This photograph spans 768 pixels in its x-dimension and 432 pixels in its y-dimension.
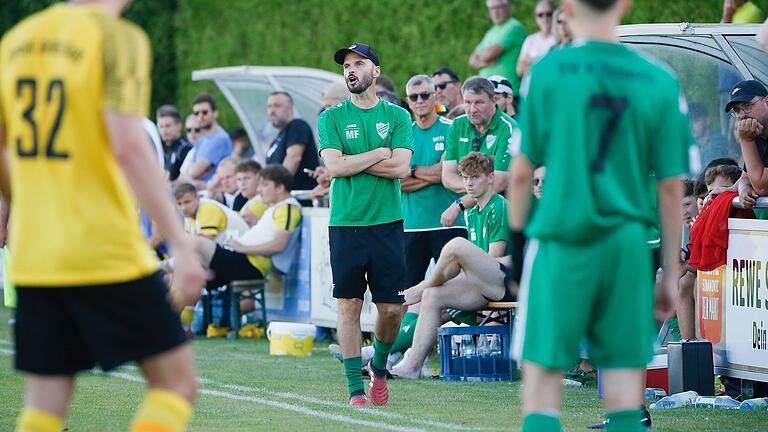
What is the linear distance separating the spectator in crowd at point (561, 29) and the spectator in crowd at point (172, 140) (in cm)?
540

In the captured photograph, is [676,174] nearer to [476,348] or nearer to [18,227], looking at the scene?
[18,227]

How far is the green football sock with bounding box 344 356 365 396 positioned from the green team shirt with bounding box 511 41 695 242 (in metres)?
4.15

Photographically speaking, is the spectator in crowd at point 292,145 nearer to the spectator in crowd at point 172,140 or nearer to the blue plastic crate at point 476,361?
the spectator in crowd at point 172,140

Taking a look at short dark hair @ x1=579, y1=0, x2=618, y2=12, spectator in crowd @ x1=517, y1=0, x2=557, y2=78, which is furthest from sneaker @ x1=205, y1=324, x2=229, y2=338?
short dark hair @ x1=579, y1=0, x2=618, y2=12

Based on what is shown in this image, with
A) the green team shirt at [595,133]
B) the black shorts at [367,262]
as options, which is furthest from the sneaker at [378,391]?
the green team shirt at [595,133]

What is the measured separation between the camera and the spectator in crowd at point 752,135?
8.88m

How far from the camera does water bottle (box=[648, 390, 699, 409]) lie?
28.9ft

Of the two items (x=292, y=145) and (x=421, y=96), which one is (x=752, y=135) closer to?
(x=421, y=96)

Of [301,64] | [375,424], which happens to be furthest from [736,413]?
[301,64]

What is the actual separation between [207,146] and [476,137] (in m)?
5.73

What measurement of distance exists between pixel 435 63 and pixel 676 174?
1214 cm

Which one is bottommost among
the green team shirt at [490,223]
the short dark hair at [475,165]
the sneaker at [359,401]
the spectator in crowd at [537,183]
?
the sneaker at [359,401]

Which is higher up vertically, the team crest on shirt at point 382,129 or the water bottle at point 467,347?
the team crest on shirt at point 382,129

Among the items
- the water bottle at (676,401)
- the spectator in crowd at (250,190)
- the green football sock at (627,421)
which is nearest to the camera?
the green football sock at (627,421)
